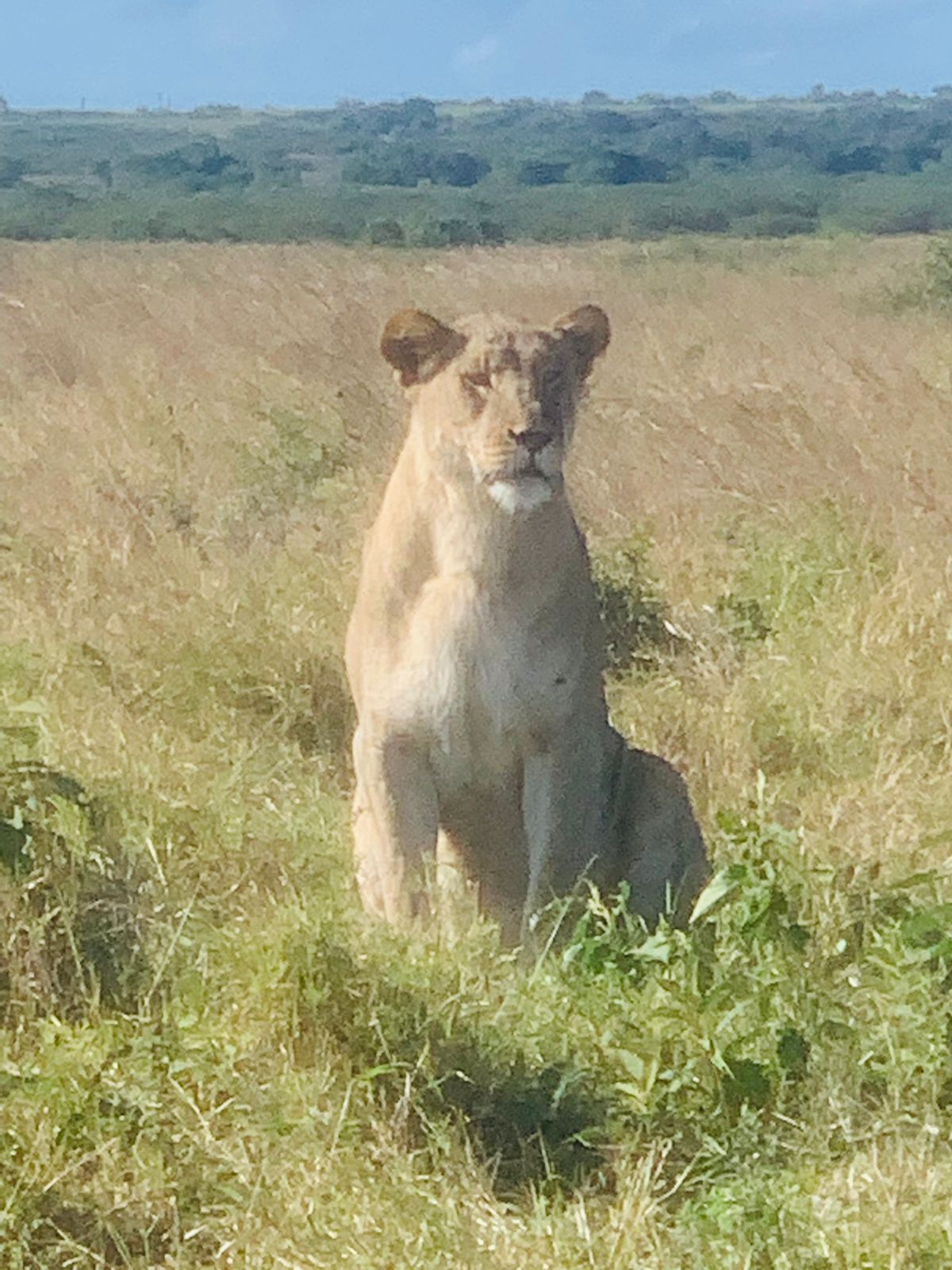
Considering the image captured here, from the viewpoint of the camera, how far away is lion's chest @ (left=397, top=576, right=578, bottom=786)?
12.3ft

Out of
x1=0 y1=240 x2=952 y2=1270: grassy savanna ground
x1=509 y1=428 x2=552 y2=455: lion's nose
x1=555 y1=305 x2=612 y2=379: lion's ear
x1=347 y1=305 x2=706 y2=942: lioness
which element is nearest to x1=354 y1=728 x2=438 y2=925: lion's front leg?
x1=347 y1=305 x2=706 y2=942: lioness

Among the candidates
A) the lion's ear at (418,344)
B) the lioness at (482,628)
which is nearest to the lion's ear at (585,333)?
the lioness at (482,628)

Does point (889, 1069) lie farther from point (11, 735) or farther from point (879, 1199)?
point (11, 735)

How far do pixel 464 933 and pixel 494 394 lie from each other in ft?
3.12

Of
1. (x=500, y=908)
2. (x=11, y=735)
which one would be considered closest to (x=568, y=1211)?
(x=500, y=908)

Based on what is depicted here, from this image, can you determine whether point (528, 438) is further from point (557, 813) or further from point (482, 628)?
point (557, 813)

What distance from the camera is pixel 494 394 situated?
12.0 feet

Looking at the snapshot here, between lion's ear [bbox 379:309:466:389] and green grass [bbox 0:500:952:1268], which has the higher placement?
lion's ear [bbox 379:309:466:389]

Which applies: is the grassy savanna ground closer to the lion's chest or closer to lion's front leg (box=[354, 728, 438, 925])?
lion's front leg (box=[354, 728, 438, 925])

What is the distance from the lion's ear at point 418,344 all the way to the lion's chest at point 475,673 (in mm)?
395

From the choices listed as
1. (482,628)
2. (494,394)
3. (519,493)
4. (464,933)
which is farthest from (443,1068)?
(494,394)

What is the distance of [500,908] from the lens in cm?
406

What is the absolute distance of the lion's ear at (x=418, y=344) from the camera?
376 centimetres

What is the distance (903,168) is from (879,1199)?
58520 millimetres
